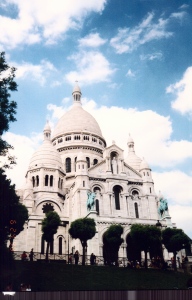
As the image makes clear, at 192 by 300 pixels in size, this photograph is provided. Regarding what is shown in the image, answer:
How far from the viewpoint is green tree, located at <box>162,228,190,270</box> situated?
124 feet

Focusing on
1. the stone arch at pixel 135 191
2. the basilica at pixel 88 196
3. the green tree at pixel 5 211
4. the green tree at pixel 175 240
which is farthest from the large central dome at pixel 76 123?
the green tree at pixel 5 211

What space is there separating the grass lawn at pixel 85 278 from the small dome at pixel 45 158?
1166 inches

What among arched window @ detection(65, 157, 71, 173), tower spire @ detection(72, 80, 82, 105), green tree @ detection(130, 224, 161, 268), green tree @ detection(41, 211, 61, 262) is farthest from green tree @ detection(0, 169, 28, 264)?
tower spire @ detection(72, 80, 82, 105)

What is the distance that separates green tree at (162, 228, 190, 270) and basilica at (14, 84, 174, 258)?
708 cm

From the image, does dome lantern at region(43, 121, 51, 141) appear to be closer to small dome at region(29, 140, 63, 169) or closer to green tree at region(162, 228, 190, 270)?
small dome at region(29, 140, 63, 169)

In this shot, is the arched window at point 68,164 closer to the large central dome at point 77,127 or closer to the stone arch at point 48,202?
the large central dome at point 77,127

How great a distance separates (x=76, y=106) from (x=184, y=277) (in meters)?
52.5

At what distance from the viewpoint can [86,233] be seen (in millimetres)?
36250

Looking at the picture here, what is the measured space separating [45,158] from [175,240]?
2883cm

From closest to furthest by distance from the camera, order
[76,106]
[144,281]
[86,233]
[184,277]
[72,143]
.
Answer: [144,281] → [184,277] → [86,233] → [72,143] → [76,106]

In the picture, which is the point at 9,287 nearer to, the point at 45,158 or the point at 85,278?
the point at 85,278

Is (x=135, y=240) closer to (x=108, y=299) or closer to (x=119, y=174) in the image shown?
(x=119, y=174)

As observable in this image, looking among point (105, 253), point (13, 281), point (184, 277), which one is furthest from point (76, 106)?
point (13, 281)

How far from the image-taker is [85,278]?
86.8 feet
